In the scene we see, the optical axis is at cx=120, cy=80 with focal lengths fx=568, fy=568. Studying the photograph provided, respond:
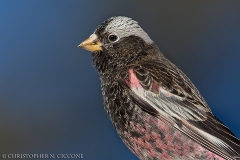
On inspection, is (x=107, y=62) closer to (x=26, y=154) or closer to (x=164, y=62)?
(x=164, y=62)

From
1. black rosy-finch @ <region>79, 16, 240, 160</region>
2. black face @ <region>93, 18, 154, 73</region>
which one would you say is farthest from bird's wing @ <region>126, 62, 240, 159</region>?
black face @ <region>93, 18, 154, 73</region>

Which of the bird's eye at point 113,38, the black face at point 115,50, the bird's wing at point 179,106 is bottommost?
the bird's wing at point 179,106

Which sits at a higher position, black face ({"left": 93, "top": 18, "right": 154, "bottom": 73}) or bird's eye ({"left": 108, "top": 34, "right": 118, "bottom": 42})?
bird's eye ({"left": 108, "top": 34, "right": 118, "bottom": 42})

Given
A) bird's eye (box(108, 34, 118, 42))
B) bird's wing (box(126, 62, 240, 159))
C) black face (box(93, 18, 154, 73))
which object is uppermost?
bird's eye (box(108, 34, 118, 42))

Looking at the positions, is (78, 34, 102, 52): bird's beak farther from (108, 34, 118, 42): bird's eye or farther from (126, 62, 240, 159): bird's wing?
(126, 62, 240, 159): bird's wing

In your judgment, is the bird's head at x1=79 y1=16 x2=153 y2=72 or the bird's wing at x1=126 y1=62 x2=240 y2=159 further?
the bird's head at x1=79 y1=16 x2=153 y2=72

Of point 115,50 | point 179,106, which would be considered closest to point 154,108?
point 179,106

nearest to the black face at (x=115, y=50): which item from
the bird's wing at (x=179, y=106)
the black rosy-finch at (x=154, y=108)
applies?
the black rosy-finch at (x=154, y=108)

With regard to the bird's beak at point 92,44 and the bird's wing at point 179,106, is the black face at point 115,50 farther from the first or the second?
the bird's wing at point 179,106
